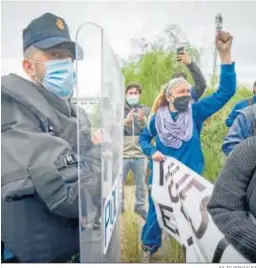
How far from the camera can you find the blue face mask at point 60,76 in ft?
5.45

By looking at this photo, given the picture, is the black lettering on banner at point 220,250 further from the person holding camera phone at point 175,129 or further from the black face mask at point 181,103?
the black face mask at point 181,103

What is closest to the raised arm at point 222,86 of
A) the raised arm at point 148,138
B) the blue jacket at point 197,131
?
the blue jacket at point 197,131

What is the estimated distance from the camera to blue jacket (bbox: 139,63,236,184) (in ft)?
5.76

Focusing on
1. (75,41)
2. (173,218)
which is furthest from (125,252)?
(75,41)

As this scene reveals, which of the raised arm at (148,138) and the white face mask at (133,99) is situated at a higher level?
the white face mask at (133,99)

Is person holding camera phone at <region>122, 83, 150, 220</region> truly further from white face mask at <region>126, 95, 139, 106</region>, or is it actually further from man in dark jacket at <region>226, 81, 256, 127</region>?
man in dark jacket at <region>226, 81, 256, 127</region>

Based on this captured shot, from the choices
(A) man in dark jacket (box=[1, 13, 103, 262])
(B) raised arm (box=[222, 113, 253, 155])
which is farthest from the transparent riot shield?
(B) raised arm (box=[222, 113, 253, 155])

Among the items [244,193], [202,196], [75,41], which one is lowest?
[202,196]

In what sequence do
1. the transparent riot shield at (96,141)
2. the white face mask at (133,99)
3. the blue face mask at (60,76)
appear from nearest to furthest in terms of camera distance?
the transparent riot shield at (96,141)
the blue face mask at (60,76)
the white face mask at (133,99)

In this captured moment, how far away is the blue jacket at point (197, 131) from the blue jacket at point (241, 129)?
10 cm

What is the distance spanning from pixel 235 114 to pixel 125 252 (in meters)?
0.80

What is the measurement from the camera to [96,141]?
1.54 m

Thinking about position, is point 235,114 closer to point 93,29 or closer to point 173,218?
point 173,218
